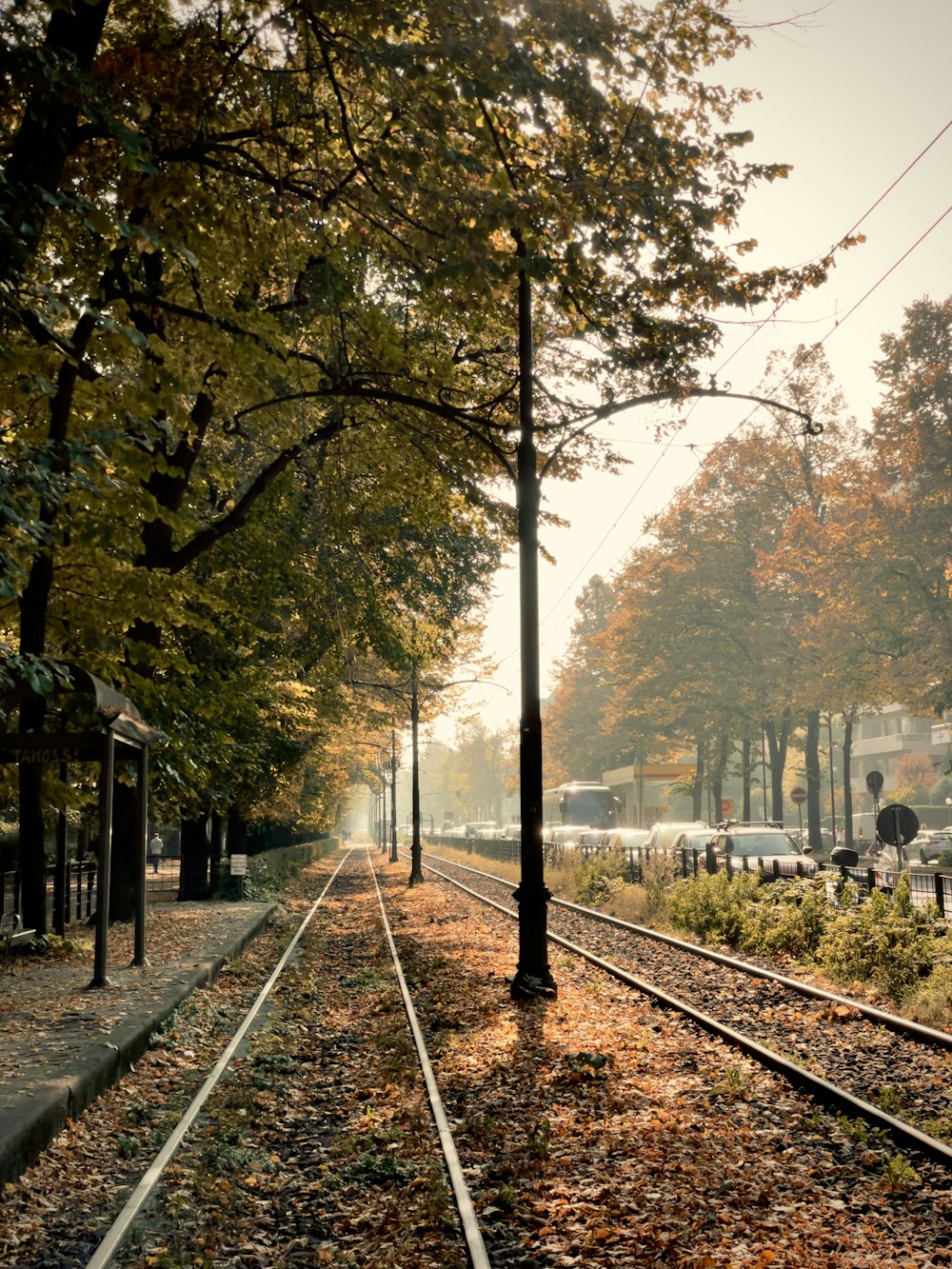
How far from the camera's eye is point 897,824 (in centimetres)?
1839

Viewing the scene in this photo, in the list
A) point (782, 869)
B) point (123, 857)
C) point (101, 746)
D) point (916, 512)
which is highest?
point (916, 512)

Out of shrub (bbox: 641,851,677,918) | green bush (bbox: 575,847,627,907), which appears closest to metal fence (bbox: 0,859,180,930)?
shrub (bbox: 641,851,677,918)

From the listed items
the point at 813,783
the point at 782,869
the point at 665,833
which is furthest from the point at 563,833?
the point at 782,869

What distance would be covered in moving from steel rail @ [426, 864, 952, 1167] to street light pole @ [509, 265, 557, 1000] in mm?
1355

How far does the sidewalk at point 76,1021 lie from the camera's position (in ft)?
21.8

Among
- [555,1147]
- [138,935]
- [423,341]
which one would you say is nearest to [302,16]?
[423,341]

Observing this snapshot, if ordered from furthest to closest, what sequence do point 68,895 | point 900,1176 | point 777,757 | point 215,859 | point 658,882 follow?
point 777,757 < point 215,859 < point 658,882 < point 68,895 < point 900,1176

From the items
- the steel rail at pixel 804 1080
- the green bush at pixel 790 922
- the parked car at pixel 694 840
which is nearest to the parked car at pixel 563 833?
the parked car at pixel 694 840

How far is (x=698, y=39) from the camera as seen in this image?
33.4 feet

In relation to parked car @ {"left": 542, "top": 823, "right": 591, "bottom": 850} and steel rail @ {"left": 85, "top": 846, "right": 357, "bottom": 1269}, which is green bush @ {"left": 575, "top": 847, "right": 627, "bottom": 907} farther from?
parked car @ {"left": 542, "top": 823, "right": 591, "bottom": 850}

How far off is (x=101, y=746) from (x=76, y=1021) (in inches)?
129

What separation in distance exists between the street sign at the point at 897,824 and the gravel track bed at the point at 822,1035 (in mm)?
4727

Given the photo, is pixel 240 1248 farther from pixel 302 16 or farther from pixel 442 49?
pixel 302 16

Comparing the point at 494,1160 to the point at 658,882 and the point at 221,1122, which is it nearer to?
the point at 221,1122
